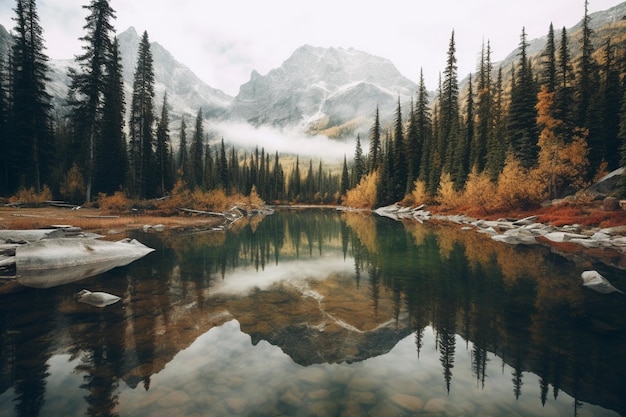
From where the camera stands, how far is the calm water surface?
16.4ft

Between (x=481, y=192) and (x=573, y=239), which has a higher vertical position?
(x=481, y=192)

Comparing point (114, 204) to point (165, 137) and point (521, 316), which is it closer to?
point (165, 137)

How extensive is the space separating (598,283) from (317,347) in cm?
1118

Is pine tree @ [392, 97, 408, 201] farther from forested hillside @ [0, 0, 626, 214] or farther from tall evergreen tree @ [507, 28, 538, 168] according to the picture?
tall evergreen tree @ [507, 28, 538, 168]

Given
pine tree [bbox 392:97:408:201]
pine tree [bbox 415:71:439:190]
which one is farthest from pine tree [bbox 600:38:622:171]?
pine tree [bbox 392:97:408:201]

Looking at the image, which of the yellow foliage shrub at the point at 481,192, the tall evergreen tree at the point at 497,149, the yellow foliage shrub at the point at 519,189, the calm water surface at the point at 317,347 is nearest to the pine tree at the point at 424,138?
the tall evergreen tree at the point at 497,149

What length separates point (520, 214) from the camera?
110ft

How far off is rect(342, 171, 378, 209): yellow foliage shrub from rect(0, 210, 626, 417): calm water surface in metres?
62.3

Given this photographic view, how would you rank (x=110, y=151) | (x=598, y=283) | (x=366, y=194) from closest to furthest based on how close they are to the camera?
1. (x=598, y=283)
2. (x=110, y=151)
3. (x=366, y=194)

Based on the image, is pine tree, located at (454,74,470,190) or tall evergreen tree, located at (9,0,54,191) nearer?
tall evergreen tree, located at (9,0,54,191)

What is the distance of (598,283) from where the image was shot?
10930mm

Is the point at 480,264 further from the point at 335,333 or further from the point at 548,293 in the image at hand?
the point at 335,333

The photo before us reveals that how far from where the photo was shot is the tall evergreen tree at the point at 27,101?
31203mm

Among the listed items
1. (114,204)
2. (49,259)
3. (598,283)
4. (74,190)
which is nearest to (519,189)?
(598,283)
